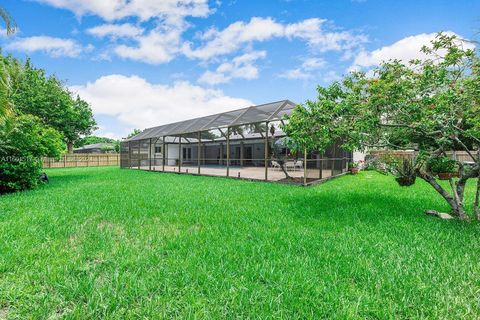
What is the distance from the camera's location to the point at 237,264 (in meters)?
2.58

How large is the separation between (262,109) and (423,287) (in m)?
9.77

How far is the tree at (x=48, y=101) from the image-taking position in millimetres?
19156

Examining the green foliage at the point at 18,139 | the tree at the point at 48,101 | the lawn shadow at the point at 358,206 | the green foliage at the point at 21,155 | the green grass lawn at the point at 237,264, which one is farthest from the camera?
the tree at the point at 48,101

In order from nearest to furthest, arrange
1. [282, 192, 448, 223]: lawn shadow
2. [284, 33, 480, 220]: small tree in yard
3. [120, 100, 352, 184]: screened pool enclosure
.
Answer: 1. [284, 33, 480, 220]: small tree in yard
2. [282, 192, 448, 223]: lawn shadow
3. [120, 100, 352, 184]: screened pool enclosure

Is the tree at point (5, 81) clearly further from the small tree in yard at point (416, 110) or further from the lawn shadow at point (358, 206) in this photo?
the lawn shadow at point (358, 206)

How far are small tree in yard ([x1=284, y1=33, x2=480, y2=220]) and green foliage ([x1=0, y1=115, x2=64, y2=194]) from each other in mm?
8525

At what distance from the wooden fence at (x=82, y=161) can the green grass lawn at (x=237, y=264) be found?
21132mm

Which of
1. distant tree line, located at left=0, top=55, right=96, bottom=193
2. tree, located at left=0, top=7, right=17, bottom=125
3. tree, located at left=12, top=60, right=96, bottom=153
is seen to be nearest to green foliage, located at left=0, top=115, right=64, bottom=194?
distant tree line, located at left=0, top=55, right=96, bottom=193

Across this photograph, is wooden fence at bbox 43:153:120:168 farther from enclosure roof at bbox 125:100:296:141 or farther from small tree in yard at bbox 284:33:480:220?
small tree in yard at bbox 284:33:480:220

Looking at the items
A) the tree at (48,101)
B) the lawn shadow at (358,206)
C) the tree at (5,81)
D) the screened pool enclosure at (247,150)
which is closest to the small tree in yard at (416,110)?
the lawn shadow at (358,206)

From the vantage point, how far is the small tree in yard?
150 inches

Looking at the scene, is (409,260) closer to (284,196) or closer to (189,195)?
(284,196)

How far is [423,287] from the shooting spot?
83.4 inches

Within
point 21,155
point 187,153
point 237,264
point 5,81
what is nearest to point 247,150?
point 187,153
